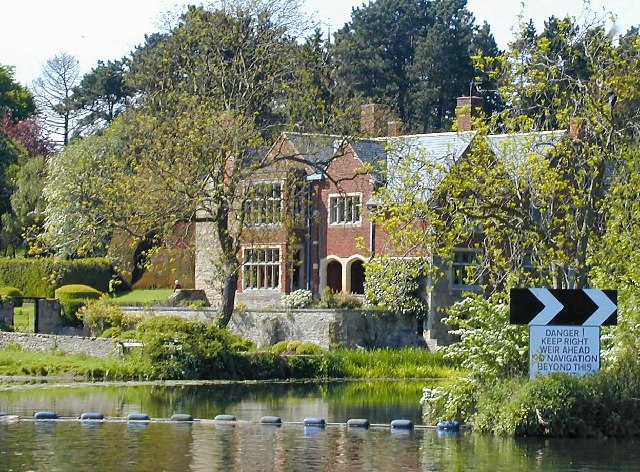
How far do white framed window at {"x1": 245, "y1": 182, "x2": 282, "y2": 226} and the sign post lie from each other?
22.1 meters

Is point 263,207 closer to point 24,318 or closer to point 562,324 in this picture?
point 24,318

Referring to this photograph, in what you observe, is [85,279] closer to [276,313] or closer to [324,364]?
[276,313]

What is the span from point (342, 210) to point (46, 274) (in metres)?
19.3

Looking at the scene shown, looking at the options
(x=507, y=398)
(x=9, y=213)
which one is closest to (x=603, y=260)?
(x=507, y=398)

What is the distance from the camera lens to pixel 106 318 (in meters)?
50.6

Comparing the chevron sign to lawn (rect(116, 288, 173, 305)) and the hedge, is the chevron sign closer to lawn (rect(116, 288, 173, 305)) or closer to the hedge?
lawn (rect(116, 288, 173, 305))

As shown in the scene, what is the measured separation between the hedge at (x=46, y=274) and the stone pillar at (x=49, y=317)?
16.0 meters

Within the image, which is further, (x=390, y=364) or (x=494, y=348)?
(x=390, y=364)

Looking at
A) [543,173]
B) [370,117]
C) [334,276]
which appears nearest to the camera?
[543,173]

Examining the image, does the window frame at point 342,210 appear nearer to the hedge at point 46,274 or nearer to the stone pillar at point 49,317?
the stone pillar at point 49,317

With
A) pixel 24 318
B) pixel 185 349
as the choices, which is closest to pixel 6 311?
pixel 24 318

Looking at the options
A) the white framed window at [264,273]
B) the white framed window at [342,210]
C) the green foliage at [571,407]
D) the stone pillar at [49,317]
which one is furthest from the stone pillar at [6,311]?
the green foliage at [571,407]

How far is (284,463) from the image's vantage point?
1948 cm

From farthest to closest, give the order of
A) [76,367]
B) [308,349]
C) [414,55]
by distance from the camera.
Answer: [414,55] → [308,349] → [76,367]
